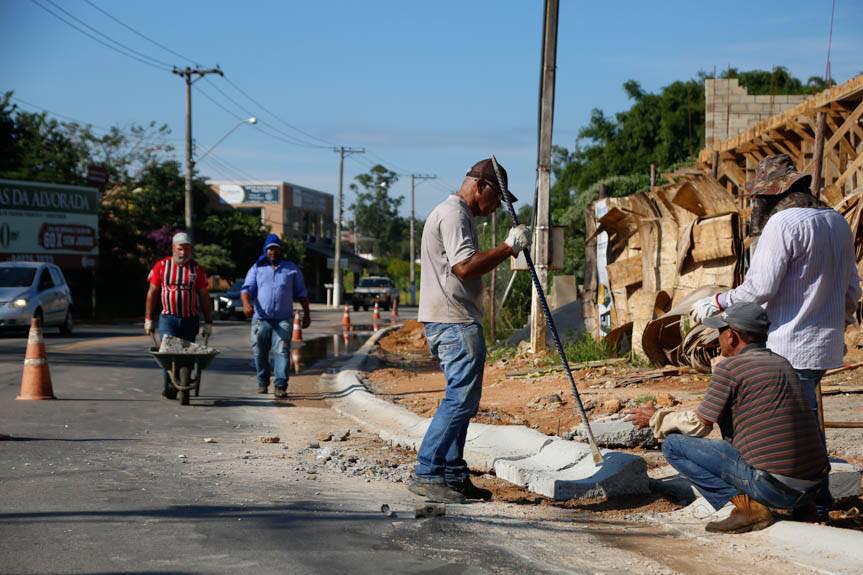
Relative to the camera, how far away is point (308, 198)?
3179 inches

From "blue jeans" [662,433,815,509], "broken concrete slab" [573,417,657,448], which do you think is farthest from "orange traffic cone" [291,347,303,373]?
"blue jeans" [662,433,815,509]

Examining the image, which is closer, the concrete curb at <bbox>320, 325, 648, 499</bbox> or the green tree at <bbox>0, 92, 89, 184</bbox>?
the concrete curb at <bbox>320, 325, 648, 499</bbox>

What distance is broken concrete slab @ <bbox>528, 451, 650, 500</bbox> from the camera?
20.6ft

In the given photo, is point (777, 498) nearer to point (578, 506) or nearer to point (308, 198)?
point (578, 506)

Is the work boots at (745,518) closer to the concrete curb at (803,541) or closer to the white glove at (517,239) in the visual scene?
the concrete curb at (803,541)

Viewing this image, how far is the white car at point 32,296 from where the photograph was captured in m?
22.5

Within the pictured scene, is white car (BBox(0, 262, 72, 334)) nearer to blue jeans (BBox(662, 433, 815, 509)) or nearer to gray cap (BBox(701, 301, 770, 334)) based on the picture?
blue jeans (BBox(662, 433, 815, 509))

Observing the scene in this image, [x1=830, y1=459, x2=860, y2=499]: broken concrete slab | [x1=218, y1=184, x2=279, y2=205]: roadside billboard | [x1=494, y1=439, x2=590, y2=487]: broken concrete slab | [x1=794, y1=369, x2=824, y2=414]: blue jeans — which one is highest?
[x1=218, y1=184, x2=279, y2=205]: roadside billboard

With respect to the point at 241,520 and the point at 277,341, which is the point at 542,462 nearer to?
the point at 241,520

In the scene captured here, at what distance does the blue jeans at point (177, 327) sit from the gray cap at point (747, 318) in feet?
25.0

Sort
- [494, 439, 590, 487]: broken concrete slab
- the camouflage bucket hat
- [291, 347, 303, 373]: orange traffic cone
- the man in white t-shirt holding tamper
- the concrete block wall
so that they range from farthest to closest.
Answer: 1. the concrete block wall
2. [291, 347, 303, 373]: orange traffic cone
3. [494, 439, 590, 487]: broken concrete slab
4. the man in white t-shirt holding tamper
5. the camouflage bucket hat

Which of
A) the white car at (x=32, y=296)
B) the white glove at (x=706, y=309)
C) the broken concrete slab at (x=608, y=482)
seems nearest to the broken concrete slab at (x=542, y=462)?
the broken concrete slab at (x=608, y=482)

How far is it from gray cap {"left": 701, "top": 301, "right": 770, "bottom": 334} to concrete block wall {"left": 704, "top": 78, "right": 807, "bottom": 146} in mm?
18798

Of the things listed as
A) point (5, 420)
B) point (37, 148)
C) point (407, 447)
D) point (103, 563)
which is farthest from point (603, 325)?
point (37, 148)
